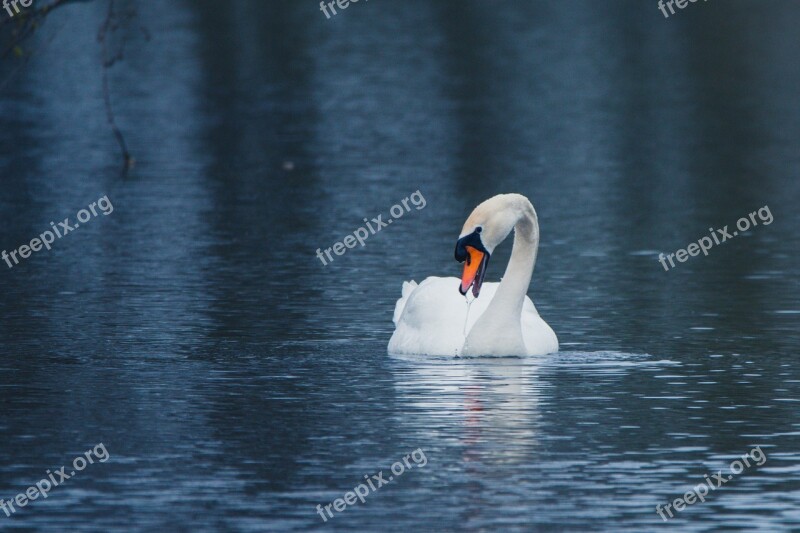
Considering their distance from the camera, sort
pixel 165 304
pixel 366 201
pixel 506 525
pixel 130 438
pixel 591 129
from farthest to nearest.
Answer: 1. pixel 591 129
2. pixel 366 201
3. pixel 165 304
4. pixel 130 438
5. pixel 506 525

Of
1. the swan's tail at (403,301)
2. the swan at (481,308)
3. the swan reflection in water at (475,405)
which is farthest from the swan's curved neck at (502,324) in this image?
the swan's tail at (403,301)

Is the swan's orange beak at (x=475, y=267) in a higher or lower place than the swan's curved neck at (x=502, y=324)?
higher

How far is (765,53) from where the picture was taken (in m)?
64.1

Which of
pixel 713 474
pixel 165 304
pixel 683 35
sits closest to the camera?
pixel 713 474

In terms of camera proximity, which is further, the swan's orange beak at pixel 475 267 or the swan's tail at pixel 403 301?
the swan's tail at pixel 403 301

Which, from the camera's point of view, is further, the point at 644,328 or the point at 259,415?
the point at 644,328

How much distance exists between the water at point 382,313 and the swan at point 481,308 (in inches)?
9.0

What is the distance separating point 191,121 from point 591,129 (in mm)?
8450

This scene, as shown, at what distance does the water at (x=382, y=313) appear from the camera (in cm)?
1299

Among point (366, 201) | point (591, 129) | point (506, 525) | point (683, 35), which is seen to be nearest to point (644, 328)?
point (506, 525)

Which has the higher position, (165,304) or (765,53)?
(165,304)

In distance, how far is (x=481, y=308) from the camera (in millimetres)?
18547

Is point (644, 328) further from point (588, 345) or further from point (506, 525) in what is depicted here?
point (506, 525)

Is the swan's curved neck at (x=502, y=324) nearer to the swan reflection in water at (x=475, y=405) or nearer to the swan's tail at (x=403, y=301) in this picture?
the swan reflection in water at (x=475, y=405)
